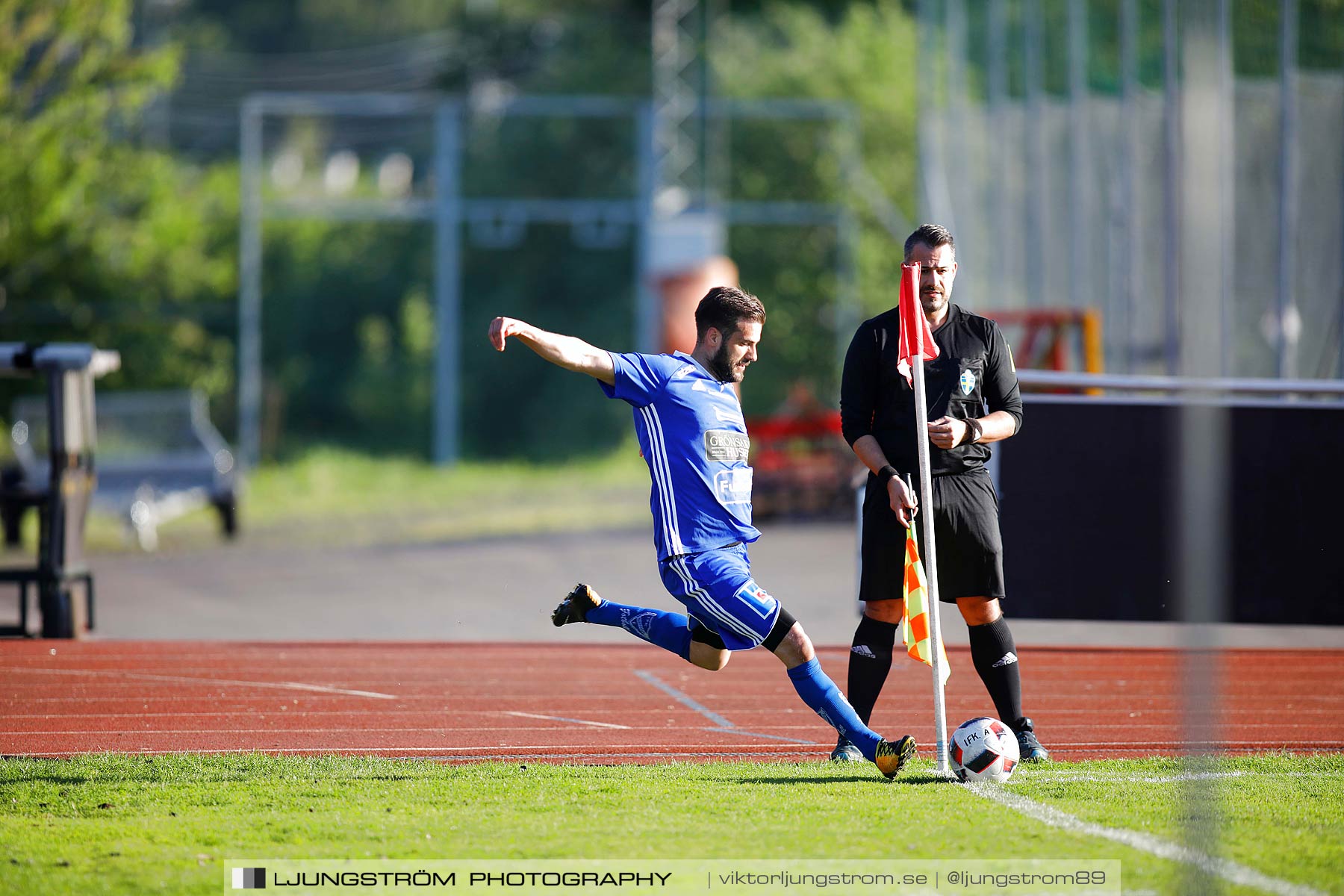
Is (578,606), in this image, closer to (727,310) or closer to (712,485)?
(712,485)

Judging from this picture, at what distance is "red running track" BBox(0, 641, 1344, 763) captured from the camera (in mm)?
7223

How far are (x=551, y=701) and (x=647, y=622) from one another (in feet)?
6.50

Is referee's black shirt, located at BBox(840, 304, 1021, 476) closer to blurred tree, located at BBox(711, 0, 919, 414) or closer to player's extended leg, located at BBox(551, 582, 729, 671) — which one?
player's extended leg, located at BBox(551, 582, 729, 671)

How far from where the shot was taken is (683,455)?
6.16m

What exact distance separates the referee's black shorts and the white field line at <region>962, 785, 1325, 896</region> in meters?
0.88

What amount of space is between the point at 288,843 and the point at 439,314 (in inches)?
1045

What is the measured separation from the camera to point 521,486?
31.4 m

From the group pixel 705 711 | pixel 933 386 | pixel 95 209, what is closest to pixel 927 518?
pixel 933 386

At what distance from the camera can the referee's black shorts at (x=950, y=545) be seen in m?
6.45

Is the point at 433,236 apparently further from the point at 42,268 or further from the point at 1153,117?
the point at 1153,117

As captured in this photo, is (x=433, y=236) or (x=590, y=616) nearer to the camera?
(x=590, y=616)

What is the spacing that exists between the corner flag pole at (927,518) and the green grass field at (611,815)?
9.7 inches

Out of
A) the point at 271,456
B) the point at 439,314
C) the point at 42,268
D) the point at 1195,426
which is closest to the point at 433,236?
the point at 271,456

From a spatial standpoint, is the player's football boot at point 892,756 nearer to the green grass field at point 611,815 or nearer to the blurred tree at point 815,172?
the green grass field at point 611,815
